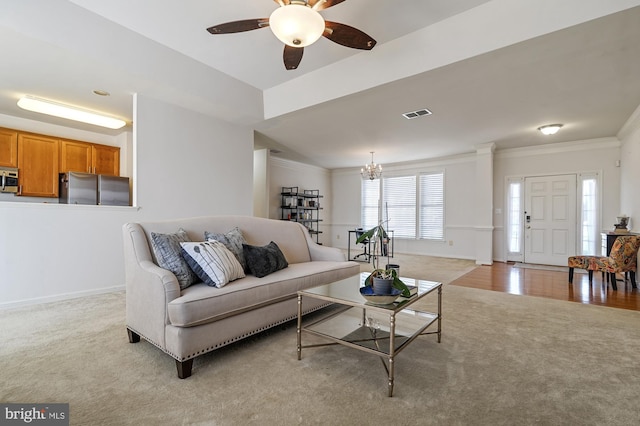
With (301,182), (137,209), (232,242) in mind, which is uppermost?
(301,182)

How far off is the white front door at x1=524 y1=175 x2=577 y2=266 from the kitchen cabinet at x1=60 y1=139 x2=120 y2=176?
336 inches

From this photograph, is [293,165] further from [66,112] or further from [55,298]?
[55,298]

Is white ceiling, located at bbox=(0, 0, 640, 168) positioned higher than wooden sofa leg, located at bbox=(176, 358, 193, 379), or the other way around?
white ceiling, located at bbox=(0, 0, 640, 168)

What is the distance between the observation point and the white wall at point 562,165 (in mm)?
5707

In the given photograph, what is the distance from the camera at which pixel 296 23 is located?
2102mm

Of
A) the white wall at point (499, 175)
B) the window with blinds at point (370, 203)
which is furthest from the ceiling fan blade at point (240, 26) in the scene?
the window with blinds at point (370, 203)

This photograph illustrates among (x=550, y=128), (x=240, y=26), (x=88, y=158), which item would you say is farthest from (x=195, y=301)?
(x=550, y=128)

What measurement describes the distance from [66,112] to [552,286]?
7566mm

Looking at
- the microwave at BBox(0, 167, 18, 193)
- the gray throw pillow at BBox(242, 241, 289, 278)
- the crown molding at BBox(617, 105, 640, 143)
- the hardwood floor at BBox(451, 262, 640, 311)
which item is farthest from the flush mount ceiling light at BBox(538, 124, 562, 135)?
the microwave at BBox(0, 167, 18, 193)

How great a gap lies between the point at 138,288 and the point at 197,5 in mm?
2615

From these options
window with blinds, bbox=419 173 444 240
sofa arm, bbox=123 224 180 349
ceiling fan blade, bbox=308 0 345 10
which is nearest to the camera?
sofa arm, bbox=123 224 180 349

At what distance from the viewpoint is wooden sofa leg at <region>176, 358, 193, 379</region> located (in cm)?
174

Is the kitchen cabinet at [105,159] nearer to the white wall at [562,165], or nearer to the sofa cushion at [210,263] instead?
the sofa cushion at [210,263]

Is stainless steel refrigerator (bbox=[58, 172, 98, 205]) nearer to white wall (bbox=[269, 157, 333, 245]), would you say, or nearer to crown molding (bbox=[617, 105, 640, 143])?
white wall (bbox=[269, 157, 333, 245])
